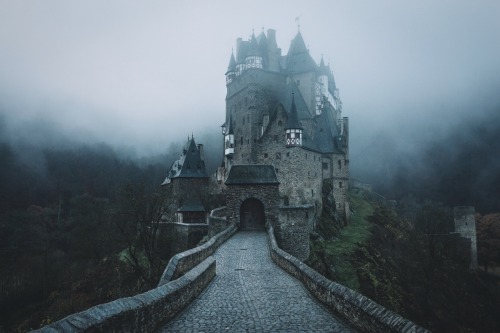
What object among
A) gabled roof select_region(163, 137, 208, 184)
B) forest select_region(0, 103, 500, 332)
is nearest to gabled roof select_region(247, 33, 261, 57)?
gabled roof select_region(163, 137, 208, 184)

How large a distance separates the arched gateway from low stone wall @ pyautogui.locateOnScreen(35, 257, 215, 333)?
15.6 m

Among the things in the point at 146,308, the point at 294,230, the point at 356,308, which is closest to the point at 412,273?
the point at 294,230

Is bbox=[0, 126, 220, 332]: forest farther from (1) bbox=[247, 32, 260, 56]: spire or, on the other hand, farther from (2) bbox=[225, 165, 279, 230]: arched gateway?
(1) bbox=[247, 32, 260, 56]: spire

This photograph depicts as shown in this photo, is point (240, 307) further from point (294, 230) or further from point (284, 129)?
point (284, 129)

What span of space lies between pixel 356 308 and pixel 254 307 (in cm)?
271

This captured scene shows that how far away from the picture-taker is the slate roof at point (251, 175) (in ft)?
86.9

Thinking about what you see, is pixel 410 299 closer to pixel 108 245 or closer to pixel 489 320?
pixel 489 320

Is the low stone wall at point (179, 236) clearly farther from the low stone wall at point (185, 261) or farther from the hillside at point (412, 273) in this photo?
the low stone wall at point (185, 261)

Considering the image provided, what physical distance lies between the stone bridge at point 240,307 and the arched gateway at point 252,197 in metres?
11.7

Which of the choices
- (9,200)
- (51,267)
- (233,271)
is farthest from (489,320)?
(9,200)

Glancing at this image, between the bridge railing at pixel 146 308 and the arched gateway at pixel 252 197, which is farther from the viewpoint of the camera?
the arched gateway at pixel 252 197

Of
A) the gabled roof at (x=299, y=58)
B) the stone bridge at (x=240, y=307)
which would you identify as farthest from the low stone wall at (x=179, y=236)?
the gabled roof at (x=299, y=58)

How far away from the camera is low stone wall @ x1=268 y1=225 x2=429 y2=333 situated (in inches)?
262

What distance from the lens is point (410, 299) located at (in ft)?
103
